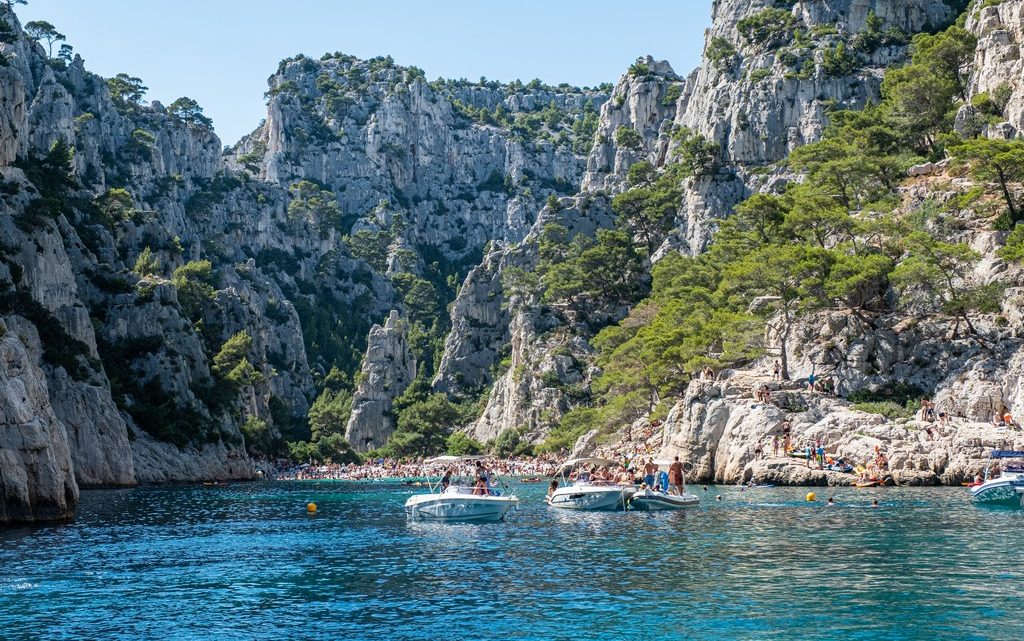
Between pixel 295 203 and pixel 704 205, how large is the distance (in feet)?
296

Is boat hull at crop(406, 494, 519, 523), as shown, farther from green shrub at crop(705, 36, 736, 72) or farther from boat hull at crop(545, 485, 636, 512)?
green shrub at crop(705, 36, 736, 72)

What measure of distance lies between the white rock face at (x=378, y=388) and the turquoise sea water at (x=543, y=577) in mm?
96177

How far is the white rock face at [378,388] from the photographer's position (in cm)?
14338

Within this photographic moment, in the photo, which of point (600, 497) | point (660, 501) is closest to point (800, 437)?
point (660, 501)

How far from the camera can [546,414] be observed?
4476 inches

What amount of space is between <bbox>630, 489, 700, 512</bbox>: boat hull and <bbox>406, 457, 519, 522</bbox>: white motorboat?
6989 mm

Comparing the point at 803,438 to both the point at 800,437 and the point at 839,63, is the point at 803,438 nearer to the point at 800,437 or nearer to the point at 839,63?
Answer: the point at 800,437

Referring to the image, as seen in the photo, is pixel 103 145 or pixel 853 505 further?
pixel 103 145

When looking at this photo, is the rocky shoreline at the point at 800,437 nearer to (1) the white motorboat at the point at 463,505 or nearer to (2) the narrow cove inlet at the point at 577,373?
(2) the narrow cove inlet at the point at 577,373

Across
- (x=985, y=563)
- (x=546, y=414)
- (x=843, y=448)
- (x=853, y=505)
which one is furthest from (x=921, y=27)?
(x=985, y=563)

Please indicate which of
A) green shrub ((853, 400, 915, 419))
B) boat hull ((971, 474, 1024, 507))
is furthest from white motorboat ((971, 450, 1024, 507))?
green shrub ((853, 400, 915, 419))

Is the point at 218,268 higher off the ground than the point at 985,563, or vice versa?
the point at 218,268

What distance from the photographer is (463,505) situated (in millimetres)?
45875

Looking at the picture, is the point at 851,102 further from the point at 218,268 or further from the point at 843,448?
the point at 218,268
